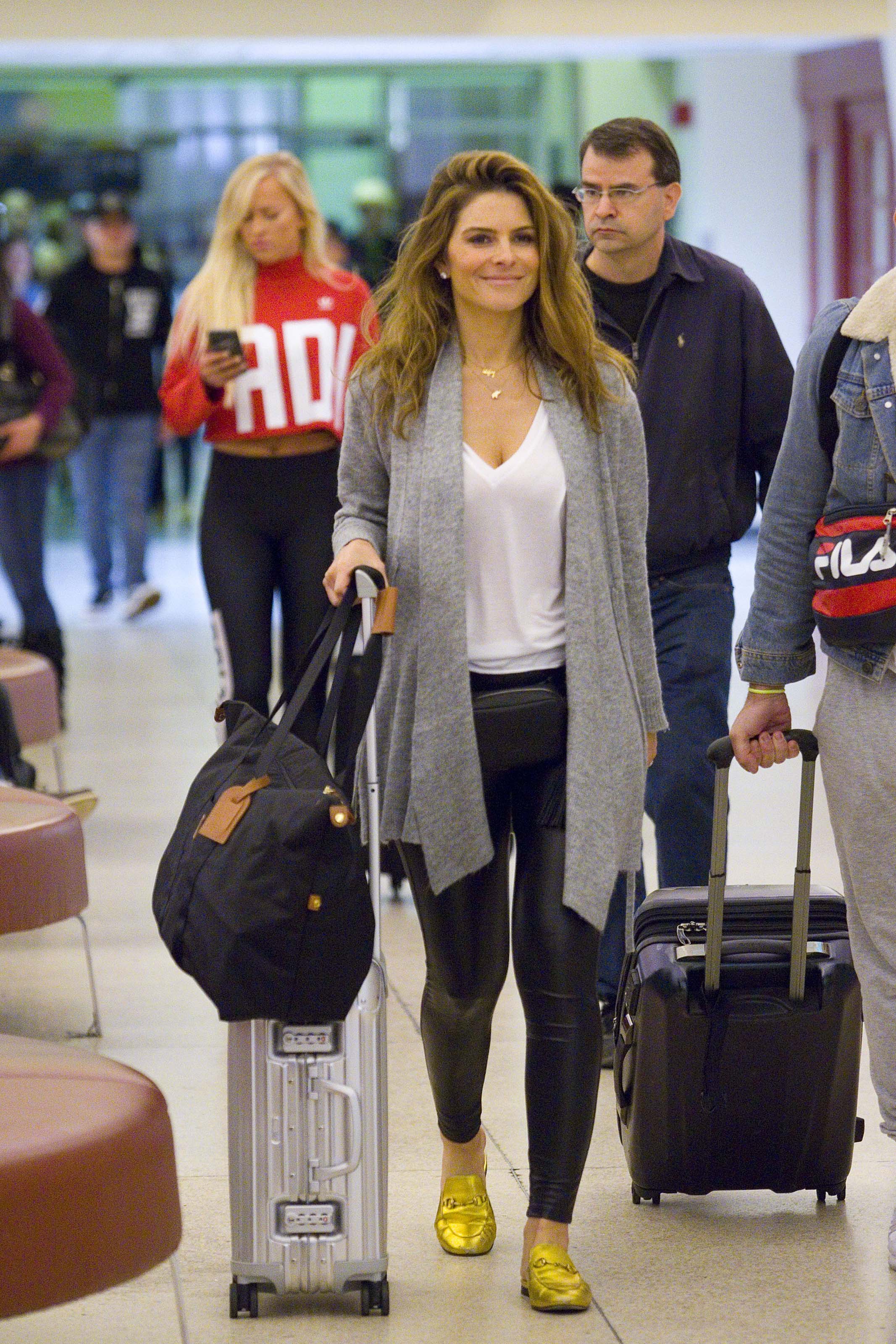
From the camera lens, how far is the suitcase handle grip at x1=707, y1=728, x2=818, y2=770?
3.05m

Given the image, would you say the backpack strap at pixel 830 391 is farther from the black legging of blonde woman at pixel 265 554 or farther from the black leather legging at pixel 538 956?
the black legging of blonde woman at pixel 265 554

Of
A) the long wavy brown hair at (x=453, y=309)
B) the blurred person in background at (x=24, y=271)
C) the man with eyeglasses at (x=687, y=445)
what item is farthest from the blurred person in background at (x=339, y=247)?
the long wavy brown hair at (x=453, y=309)

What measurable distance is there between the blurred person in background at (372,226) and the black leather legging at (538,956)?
11.7m

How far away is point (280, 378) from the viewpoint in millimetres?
5211

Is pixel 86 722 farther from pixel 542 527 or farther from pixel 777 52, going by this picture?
pixel 777 52

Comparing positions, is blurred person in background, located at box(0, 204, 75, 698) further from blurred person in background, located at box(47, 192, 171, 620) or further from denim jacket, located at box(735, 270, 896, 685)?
denim jacket, located at box(735, 270, 896, 685)

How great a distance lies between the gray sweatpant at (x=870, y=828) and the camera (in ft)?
9.48

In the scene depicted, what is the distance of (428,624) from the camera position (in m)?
2.88

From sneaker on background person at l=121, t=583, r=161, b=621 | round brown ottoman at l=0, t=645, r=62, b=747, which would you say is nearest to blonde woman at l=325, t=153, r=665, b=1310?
round brown ottoman at l=0, t=645, r=62, b=747

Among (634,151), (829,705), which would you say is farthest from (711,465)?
(829,705)

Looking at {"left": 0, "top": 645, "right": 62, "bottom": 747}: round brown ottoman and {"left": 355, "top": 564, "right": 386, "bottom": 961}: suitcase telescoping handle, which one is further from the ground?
{"left": 355, "top": 564, "right": 386, "bottom": 961}: suitcase telescoping handle

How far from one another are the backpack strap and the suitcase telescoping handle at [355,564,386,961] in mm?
696

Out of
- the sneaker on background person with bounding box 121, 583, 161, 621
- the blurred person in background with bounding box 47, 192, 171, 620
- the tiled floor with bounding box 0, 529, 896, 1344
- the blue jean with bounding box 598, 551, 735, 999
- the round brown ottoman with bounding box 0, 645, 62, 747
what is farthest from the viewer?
the sneaker on background person with bounding box 121, 583, 161, 621

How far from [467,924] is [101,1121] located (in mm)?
808
